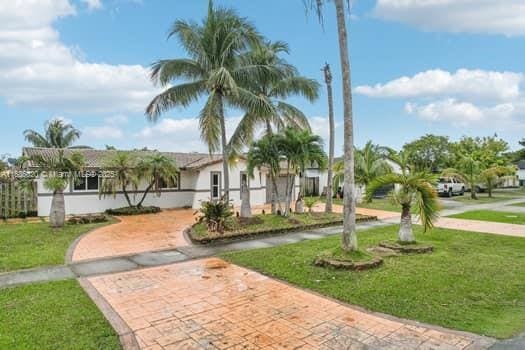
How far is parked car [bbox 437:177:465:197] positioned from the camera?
2653 centimetres

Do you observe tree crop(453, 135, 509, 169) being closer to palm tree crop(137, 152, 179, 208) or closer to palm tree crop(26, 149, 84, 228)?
palm tree crop(137, 152, 179, 208)

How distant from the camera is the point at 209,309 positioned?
16.7 ft

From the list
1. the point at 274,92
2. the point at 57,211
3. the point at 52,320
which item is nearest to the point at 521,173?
the point at 274,92

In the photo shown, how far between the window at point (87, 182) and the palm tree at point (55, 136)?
52.3 feet

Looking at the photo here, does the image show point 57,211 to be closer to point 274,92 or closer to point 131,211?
point 131,211

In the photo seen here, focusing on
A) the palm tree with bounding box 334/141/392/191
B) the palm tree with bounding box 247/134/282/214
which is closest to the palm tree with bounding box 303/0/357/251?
the palm tree with bounding box 247/134/282/214

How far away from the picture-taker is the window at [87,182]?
621 inches

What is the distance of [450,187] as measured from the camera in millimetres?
27234

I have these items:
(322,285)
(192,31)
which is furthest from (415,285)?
(192,31)

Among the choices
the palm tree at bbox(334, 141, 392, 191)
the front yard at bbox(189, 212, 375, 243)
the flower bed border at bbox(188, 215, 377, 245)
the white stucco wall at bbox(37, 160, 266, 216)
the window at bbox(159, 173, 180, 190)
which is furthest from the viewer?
the palm tree at bbox(334, 141, 392, 191)

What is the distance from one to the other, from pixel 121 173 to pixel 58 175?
3230 millimetres

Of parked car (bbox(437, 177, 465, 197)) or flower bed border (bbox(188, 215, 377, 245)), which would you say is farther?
parked car (bbox(437, 177, 465, 197))

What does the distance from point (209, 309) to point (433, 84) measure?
1924 cm

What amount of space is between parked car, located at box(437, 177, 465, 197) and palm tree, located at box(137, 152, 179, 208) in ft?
67.4
